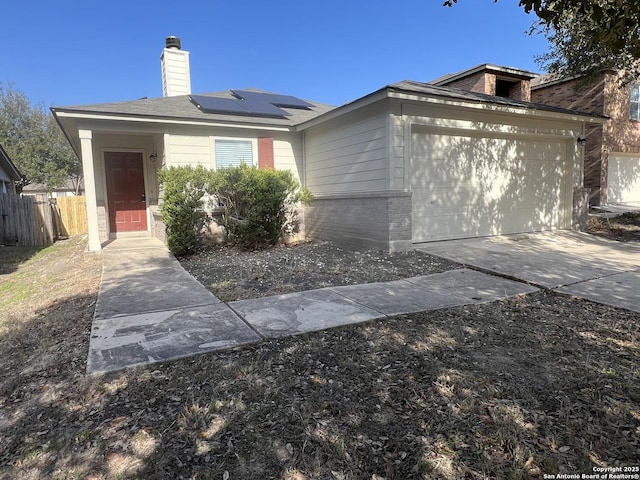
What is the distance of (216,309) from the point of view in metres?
4.34

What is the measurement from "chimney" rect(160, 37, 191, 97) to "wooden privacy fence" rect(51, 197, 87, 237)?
5.68m

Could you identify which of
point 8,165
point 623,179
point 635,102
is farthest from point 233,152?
point 635,102

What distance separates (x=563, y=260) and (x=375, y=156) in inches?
147

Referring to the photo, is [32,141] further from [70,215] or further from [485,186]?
[485,186]

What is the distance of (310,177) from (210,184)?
3008 millimetres

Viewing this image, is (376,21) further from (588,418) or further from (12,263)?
(588,418)

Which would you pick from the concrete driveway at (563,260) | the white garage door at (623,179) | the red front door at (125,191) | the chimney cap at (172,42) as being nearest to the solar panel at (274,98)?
the chimney cap at (172,42)

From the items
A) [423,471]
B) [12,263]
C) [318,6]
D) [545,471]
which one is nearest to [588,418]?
[545,471]

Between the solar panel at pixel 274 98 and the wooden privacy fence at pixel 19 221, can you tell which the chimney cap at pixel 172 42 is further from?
the wooden privacy fence at pixel 19 221

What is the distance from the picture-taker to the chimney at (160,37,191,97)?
12.1m

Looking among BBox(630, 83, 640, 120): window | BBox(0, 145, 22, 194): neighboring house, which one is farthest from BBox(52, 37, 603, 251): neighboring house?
BBox(0, 145, 22, 194): neighboring house

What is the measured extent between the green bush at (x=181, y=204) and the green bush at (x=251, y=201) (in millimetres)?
399

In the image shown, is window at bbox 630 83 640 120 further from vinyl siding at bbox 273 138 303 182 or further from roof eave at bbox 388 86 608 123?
vinyl siding at bbox 273 138 303 182

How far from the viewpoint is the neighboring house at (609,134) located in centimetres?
1448
